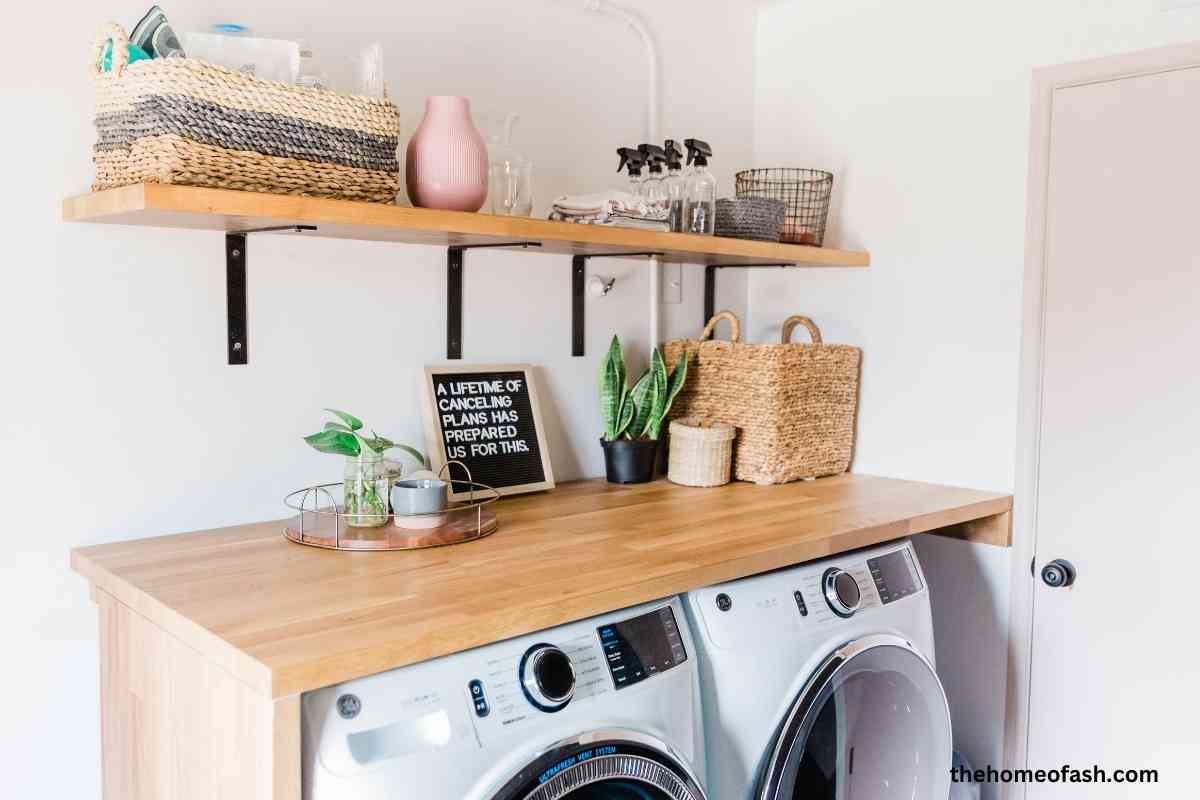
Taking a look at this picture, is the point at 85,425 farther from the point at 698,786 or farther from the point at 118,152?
the point at 698,786

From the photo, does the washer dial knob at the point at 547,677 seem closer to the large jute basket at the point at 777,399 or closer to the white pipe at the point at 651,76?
the large jute basket at the point at 777,399

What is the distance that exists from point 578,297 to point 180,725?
1341 mm

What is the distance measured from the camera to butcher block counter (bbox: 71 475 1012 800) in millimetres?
1180

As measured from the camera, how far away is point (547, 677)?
53.4 inches

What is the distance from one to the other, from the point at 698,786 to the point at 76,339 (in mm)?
1212

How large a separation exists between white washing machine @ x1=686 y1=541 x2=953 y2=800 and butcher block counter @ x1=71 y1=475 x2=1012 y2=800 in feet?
0.18

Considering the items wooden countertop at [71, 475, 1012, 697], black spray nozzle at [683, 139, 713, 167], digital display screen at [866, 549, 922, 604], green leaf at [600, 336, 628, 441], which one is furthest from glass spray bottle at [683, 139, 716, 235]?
digital display screen at [866, 549, 922, 604]

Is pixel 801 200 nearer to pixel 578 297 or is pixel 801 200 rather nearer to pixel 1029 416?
pixel 578 297

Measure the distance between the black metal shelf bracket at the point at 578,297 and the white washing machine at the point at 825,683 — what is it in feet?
2.72

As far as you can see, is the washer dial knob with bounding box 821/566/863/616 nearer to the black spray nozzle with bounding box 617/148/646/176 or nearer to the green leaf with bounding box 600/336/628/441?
the green leaf with bounding box 600/336/628/441

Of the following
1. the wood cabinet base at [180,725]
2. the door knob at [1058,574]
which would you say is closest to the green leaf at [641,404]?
the door knob at [1058,574]

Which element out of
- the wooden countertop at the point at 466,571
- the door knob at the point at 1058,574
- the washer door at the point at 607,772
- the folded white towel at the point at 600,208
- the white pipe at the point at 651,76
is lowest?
the washer door at the point at 607,772

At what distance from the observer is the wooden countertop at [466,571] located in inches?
48.1

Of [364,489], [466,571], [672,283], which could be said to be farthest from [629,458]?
[466,571]
